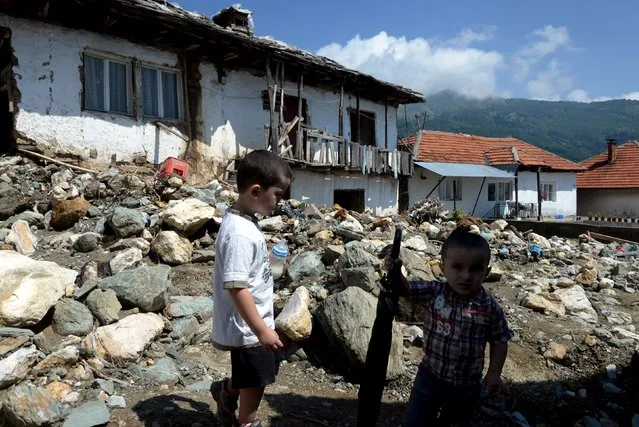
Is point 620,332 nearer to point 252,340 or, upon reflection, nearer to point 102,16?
point 252,340

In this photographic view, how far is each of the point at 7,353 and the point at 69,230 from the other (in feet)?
11.1

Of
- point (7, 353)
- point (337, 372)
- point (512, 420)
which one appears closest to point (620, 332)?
point (512, 420)

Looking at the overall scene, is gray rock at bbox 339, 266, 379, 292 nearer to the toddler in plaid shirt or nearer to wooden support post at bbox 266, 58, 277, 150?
the toddler in plaid shirt

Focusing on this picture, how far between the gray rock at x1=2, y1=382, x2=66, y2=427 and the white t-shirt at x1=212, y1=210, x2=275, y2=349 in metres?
1.03

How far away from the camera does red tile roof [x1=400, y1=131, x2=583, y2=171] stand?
19562 millimetres

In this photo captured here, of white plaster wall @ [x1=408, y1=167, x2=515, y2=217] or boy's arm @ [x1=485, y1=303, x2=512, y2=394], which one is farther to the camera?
white plaster wall @ [x1=408, y1=167, x2=515, y2=217]

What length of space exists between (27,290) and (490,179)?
20429 mm

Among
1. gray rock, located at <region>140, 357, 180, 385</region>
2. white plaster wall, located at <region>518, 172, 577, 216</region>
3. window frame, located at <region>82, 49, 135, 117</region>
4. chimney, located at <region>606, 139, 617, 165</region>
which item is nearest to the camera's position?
gray rock, located at <region>140, 357, 180, 385</region>

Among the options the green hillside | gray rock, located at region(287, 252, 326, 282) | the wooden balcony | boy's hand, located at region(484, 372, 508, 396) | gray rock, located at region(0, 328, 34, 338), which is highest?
the green hillside

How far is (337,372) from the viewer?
11.5 feet

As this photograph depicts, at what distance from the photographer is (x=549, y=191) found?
2272 cm

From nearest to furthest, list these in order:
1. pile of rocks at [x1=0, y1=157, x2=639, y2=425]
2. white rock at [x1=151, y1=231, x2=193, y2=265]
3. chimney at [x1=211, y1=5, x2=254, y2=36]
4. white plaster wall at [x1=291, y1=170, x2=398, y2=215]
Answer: pile of rocks at [x1=0, y1=157, x2=639, y2=425]
white rock at [x1=151, y1=231, x2=193, y2=265]
chimney at [x1=211, y1=5, x2=254, y2=36]
white plaster wall at [x1=291, y1=170, x2=398, y2=215]

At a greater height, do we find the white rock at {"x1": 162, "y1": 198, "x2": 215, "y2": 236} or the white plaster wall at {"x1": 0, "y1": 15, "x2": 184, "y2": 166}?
the white plaster wall at {"x1": 0, "y1": 15, "x2": 184, "y2": 166}

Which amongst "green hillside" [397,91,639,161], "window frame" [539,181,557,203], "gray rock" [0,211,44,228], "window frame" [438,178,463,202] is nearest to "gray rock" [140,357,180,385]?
"gray rock" [0,211,44,228]
